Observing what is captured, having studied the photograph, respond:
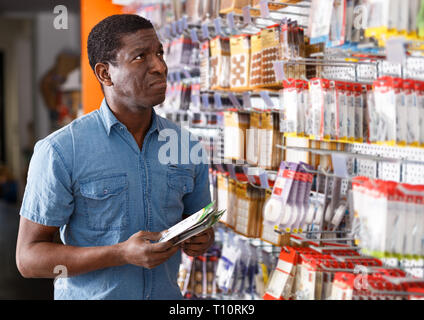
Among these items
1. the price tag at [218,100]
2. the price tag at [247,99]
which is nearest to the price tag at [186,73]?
the price tag at [218,100]

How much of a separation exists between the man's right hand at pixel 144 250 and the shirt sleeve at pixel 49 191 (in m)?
0.26

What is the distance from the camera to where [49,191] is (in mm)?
1834

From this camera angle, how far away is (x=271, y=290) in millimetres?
2414

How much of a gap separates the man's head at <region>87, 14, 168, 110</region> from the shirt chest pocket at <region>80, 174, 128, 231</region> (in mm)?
306

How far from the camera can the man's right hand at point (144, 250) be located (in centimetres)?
175

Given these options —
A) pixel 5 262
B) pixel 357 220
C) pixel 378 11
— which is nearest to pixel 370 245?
pixel 357 220

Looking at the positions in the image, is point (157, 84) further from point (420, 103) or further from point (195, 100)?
point (195, 100)

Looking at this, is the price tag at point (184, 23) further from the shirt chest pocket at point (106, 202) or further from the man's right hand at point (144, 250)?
the man's right hand at point (144, 250)

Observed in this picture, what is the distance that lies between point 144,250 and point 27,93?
967 cm

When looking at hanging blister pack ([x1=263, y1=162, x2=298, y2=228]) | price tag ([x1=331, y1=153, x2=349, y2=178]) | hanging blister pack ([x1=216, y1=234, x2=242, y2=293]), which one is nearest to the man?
hanging blister pack ([x1=263, y1=162, x2=298, y2=228])

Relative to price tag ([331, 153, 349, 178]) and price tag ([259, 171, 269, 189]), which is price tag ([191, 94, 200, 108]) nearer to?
price tag ([259, 171, 269, 189])

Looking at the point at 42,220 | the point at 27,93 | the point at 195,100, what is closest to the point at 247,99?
the point at 195,100

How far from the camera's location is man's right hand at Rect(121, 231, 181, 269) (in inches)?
68.9
